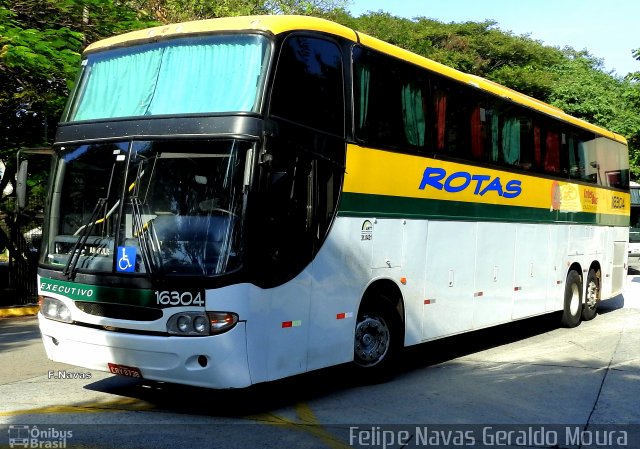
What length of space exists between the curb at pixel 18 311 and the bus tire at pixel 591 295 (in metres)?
11.9

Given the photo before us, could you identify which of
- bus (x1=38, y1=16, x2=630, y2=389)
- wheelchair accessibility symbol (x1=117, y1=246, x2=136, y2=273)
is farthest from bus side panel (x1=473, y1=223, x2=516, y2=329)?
wheelchair accessibility symbol (x1=117, y1=246, x2=136, y2=273)

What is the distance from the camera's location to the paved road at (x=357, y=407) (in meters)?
6.27

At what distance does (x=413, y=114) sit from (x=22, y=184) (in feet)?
15.0

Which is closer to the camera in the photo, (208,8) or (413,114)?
(413,114)

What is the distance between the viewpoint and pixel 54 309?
721 cm

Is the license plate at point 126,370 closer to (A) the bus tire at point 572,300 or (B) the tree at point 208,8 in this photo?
(A) the bus tire at point 572,300

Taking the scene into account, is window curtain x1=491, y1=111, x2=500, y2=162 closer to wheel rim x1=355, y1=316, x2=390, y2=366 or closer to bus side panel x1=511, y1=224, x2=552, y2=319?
bus side panel x1=511, y1=224, x2=552, y2=319

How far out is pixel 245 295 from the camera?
642 centimetres

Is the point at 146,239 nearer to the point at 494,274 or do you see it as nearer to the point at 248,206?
the point at 248,206

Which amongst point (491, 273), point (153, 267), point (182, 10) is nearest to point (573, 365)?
point (491, 273)

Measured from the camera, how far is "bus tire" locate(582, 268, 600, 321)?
14820 millimetres

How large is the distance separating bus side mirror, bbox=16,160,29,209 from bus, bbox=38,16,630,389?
48cm

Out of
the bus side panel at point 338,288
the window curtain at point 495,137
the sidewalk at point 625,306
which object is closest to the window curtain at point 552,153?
the window curtain at point 495,137

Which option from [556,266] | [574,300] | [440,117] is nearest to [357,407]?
[440,117]
